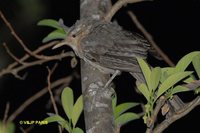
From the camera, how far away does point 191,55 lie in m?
3.83

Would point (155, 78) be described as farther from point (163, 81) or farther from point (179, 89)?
point (179, 89)

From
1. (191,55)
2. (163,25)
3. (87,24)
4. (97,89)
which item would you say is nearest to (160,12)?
(163,25)

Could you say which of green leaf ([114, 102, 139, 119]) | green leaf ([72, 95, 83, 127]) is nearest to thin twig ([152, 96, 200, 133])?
green leaf ([114, 102, 139, 119])

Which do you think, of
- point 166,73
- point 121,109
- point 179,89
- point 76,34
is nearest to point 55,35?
point 76,34

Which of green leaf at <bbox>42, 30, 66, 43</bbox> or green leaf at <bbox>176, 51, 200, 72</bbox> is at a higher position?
green leaf at <bbox>42, 30, 66, 43</bbox>

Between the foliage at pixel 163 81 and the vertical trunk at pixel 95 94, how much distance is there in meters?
0.58

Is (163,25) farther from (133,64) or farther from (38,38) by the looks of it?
(133,64)

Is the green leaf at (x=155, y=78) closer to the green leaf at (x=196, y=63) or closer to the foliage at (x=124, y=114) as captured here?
the green leaf at (x=196, y=63)

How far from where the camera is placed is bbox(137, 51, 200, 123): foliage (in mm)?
3629

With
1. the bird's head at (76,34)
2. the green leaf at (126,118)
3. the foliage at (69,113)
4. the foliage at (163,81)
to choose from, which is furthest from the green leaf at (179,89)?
the bird's head at (76,34)

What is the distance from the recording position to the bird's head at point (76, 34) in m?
5.56

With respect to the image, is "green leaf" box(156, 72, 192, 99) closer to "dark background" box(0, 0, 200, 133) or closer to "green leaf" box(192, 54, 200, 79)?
"green leaf" box(192, 54, 200, 79)

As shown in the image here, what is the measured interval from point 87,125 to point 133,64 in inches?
46.5

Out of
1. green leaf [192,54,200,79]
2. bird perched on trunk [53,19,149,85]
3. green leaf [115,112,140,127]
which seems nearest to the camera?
green leaf [192,54,200,79]
